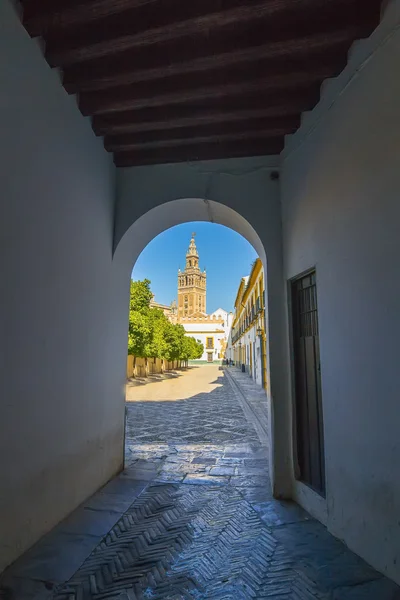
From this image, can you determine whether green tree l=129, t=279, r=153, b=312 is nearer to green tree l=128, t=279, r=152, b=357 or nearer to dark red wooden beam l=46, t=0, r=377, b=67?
green tree l=128, t=279, r=152, b=357

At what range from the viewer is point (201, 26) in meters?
2.41

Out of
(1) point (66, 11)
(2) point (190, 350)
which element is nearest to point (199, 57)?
(1) point (66, 11)

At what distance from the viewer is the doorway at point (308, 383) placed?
316cm

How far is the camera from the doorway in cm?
316

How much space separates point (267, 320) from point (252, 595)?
2424mm

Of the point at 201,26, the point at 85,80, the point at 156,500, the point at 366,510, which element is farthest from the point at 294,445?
the point at 85,80

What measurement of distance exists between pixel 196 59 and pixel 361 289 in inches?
87.4

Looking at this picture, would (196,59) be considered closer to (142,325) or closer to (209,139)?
(209,139)

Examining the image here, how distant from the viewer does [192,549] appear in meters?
2.59

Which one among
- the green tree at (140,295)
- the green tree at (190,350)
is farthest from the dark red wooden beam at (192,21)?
the green tree at (190,350)

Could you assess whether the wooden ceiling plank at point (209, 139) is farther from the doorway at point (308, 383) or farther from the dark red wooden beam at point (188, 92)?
the doorway at point (308, 383)

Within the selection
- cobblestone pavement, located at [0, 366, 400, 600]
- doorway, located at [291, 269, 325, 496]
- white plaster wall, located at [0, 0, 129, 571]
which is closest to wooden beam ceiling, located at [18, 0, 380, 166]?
white plaster wall, located at [0, 0, 129, 571]

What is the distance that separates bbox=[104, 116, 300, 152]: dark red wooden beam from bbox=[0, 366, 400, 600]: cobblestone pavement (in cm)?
385

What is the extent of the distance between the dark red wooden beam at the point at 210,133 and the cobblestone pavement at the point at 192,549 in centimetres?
385
